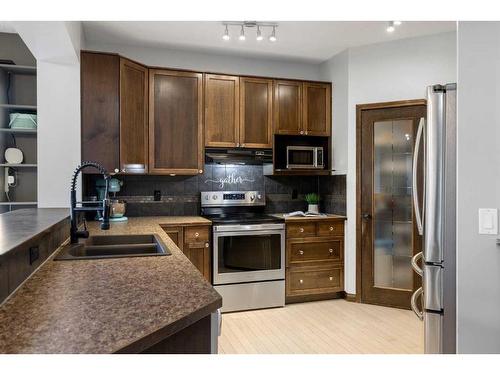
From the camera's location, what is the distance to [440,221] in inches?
75.8

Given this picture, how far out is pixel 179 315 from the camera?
1004mm

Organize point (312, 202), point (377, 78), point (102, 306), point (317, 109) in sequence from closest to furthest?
1. point (102, 306)
2. point (377, 78)
3. point (317, 109)
4. point (312, 202)

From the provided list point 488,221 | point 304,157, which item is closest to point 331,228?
point 304,157

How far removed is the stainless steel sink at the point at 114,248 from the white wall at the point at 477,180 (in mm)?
1452

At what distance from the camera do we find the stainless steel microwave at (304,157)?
4.18 m

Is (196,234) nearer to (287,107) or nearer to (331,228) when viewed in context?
(331,228)

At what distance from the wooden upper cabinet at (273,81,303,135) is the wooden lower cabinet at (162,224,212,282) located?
141cm

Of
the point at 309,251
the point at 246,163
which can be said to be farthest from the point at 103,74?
the point at 309,251

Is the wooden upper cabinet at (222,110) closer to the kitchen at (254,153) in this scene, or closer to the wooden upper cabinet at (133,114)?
the kitchen at (254,153)

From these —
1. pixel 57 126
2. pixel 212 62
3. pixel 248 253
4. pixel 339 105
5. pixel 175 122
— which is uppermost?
pixel 212 62

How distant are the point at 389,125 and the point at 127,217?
294 centimetres

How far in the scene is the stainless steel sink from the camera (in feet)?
6.15

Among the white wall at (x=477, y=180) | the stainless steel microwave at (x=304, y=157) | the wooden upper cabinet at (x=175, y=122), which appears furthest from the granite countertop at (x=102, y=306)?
the stainless steel microwave at (x=304, y=157)

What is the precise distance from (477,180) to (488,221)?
19 cm
